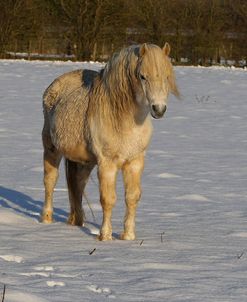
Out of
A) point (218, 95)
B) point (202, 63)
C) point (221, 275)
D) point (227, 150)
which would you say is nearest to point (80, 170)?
point (221, 275)

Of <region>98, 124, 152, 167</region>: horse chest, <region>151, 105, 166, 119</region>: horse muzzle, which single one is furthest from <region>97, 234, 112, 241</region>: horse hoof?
<region>151, 105, 166, 119</region>: horse muzzle

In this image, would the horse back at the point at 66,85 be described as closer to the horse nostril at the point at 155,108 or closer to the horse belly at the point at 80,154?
the horse belly at the point at 80,154

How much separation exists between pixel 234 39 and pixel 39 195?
30364mm

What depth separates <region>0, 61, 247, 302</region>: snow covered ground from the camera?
12.6 ft

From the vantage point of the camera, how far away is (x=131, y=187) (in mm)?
5492

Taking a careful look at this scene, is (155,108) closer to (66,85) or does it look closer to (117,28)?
(66,85)

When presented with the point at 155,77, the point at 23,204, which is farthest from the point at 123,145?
the point at 23,204

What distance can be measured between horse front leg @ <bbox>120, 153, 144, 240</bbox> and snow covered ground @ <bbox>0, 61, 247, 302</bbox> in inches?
6.4

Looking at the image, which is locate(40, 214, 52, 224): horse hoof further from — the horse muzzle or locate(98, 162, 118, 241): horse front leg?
the horse muzzle

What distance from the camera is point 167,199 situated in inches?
288

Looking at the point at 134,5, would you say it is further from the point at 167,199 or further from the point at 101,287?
the point at 101,287

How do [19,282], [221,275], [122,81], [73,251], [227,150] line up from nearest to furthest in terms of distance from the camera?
[19,282] → [221,275] → [73,251] → [122,81] → [227,150]

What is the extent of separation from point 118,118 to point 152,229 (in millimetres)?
1067

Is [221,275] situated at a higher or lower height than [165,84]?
lower
